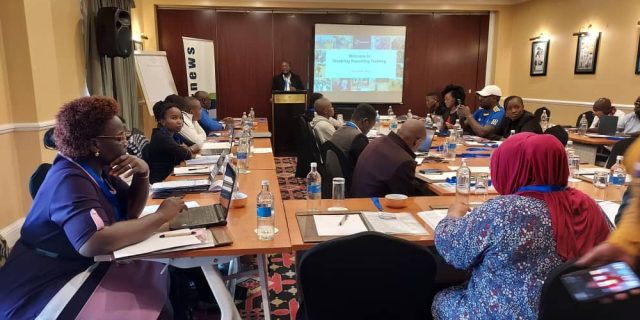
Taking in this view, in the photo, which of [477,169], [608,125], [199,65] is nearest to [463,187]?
[477,169]

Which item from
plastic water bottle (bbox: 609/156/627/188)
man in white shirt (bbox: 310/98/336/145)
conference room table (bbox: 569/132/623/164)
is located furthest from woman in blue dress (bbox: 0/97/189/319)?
conference room table (bbox: 569/132/623/164)

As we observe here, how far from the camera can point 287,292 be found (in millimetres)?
2943

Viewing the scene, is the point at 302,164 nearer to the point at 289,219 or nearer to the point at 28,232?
the point at 289,219

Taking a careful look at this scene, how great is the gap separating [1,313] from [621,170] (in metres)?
3.32

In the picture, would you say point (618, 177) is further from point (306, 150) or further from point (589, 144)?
point (306, 150)

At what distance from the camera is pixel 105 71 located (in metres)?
5.60

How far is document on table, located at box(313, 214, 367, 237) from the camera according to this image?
199 centimetres

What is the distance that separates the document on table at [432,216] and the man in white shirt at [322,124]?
8.69ft

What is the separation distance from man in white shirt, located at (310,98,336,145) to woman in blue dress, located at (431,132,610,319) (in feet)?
11.2

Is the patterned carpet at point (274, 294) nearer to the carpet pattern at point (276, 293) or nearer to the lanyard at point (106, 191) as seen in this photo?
the carpet pattern at point (276, 293)

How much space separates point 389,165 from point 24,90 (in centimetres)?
317

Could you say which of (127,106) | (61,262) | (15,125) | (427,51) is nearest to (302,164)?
(127,106)

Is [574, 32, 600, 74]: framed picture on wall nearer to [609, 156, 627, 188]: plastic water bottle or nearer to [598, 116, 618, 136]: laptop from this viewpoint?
[598, 116, 618, 136]: laptop

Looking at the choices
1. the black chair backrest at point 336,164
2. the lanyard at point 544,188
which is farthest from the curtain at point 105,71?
the lanyard at point 544,188
